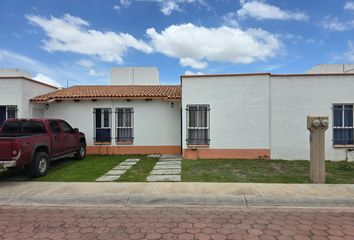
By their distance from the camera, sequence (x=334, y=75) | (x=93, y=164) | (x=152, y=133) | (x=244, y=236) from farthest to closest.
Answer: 1. (x=152, y=133)
2. (x=334, y=75)
3. (x=93, y=164)
4. (x=244, y=236)

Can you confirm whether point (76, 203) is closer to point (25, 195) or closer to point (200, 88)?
point (25, 195)

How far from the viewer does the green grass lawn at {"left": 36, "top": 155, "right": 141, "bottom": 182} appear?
9273mm

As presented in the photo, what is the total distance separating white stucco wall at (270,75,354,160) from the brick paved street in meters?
6.79

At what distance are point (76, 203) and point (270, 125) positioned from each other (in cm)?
898

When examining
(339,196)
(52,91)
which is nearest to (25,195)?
(339,196)

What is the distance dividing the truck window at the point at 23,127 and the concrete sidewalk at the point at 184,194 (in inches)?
111

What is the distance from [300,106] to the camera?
12.9m

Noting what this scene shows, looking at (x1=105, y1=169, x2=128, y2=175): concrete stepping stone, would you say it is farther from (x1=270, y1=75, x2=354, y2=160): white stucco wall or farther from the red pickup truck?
(x1=270, y1=75, x2=354, y2=160): white stucco wall

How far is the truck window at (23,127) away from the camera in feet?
34.7

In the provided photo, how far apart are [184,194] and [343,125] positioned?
29.8 ft

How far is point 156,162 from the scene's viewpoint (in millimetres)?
12266

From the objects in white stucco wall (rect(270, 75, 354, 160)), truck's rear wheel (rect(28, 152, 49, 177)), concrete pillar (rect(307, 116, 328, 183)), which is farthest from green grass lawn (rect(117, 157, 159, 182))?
white stucco wall (rect(270, 75, 354, 160))

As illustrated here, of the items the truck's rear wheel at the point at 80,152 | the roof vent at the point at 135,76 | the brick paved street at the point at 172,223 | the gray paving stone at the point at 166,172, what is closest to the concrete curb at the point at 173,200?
the brick paved street at the point at 172,223

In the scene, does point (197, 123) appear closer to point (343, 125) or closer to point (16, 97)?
point (343, 125)
